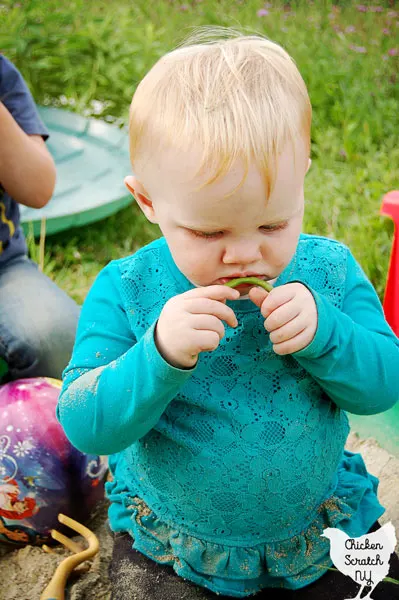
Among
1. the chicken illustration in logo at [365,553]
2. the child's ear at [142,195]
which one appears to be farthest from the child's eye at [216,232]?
the chicken illustration in logo at [365,553]

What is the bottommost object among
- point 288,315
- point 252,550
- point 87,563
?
point 87,563

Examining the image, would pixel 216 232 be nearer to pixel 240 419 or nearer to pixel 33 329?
pixel 240 419

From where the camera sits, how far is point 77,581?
1456 mm

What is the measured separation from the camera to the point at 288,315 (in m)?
1.03

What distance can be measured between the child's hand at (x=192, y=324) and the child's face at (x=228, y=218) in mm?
44

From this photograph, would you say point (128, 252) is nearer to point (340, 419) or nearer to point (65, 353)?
point (65, 353)

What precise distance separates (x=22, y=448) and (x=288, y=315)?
28.2 inches

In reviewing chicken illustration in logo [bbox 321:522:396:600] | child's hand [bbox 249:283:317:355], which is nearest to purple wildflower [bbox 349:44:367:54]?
child's hand [bbox 249:283:317:355]

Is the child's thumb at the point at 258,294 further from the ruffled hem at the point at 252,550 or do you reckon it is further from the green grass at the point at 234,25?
the green grass at the point at 234,25

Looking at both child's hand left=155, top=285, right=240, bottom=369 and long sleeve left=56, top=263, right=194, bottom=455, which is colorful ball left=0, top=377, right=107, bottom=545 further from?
child's hand left=155, top=285, right=240, bottom=369

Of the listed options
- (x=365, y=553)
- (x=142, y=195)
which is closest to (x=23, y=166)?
(x=142, y=195)

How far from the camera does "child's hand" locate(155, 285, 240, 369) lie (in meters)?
0.99

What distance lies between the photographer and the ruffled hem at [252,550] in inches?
47.8

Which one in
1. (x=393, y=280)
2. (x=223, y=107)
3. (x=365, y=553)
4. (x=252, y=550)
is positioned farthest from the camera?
(x=393, y=280)
